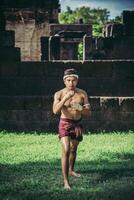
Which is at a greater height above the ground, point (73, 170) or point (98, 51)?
point (98, 51)

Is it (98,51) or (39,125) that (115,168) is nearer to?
(39,125)

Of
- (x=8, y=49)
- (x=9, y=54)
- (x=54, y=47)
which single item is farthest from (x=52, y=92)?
(x=54, y=47)

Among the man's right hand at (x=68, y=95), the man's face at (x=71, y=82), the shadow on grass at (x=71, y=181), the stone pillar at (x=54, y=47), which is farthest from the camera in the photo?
the stone pillar at (x=54, y=47)

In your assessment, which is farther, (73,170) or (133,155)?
(133,155)

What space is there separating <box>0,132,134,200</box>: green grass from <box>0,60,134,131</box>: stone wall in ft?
1.77

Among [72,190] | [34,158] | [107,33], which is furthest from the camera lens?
[107,33]

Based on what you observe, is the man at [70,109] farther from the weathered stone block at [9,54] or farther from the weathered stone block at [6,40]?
the weathered stone block at [6,40]

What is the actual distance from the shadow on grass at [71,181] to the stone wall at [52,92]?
3330 mm

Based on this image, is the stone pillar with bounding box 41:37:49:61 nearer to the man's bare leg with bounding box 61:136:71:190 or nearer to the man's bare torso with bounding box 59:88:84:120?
the man's bare torso with bounding box 59:88:84:120

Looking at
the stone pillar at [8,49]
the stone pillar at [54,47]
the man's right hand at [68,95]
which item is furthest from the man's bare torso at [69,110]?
the stone pillar at [54,47]

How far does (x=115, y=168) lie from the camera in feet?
23.5

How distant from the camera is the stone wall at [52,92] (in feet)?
36.6

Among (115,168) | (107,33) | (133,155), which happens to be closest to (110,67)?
(133,155)

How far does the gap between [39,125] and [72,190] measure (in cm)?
568
